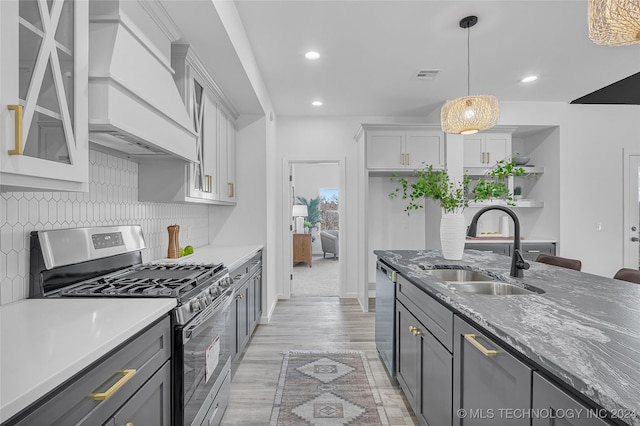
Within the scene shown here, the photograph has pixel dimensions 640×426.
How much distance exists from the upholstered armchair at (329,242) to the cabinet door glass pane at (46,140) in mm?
7999

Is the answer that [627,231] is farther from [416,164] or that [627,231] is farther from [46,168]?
[46,168]

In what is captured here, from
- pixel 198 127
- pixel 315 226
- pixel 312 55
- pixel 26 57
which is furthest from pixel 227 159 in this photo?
pixel 315 226

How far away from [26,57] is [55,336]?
2.67ft

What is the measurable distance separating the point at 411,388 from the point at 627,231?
4.47 metres

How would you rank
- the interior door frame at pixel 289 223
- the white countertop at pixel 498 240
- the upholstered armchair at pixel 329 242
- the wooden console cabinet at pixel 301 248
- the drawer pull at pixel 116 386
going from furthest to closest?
the upholstered armchair at pixel 329 242
the wooden console cabinet at pixel 301 248
the interior door frame at pixel 289 223
the white countertop at pixel 498 240
the drawer pull at pixel 116 386

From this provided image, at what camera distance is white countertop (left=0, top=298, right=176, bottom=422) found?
2.38ft

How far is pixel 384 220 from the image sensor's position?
529cm

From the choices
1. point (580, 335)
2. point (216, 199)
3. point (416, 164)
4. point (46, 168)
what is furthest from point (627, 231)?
point (46, 168)

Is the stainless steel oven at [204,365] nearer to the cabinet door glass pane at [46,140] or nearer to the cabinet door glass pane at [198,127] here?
the cabinet door glass pane at [46,140]

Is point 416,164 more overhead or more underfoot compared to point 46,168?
more overhead

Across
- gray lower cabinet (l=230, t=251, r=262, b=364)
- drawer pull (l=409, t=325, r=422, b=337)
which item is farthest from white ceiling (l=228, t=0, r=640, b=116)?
drawer pull (l=409, t=325, r=422, b=337)

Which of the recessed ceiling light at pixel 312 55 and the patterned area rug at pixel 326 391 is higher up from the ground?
the recessed ceiling light at pixel 312 55

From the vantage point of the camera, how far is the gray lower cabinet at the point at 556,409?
2.42 ft

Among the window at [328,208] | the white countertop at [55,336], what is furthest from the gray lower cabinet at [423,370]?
the window at [328,208]
